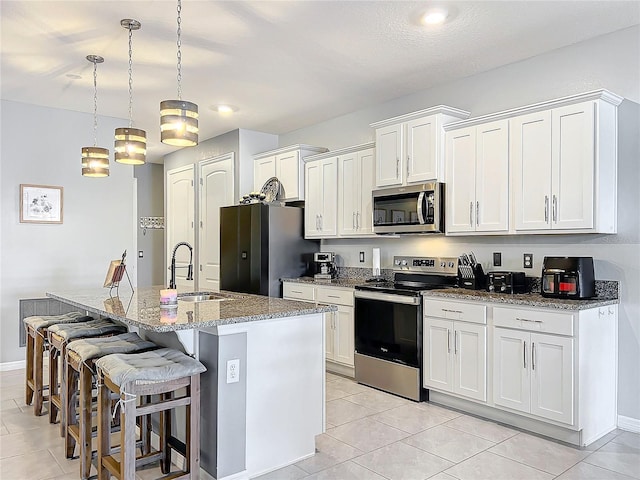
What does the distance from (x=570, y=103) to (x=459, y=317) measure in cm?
165

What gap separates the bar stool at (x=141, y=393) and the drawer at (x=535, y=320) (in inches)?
80.6

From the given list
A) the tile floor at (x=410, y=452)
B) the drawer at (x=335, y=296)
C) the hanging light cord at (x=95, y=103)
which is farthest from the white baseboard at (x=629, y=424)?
the hanging light cord at (x=95, y=103)

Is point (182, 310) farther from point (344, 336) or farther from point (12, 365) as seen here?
point (12, 365)

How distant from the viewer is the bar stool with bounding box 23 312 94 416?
345cm

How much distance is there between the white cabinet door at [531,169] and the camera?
328cm

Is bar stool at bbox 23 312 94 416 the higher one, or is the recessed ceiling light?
the recessed ceiling light

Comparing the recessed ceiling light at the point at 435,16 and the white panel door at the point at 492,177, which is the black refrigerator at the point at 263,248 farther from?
the recessed ceiling light at the point at 435,16

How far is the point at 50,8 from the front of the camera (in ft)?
9.70

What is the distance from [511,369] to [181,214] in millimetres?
5341

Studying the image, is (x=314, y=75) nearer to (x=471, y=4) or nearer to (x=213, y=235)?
(x=471, y=4)

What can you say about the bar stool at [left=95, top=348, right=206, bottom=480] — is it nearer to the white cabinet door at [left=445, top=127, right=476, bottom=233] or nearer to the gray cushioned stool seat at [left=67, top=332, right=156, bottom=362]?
the gray cushioned stool seat at [left=67, top=332, right=156, bottom=362]

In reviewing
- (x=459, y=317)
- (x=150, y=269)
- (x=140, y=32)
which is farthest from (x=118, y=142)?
(x=150, y=269)

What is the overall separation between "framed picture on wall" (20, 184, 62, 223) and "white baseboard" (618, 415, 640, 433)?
5.44 meters

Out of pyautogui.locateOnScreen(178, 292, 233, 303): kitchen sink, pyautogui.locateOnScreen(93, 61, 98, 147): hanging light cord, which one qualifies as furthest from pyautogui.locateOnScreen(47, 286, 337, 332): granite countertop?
pyautogui.locateOnScreen(93, 61, 98, 147): hanging light cord
